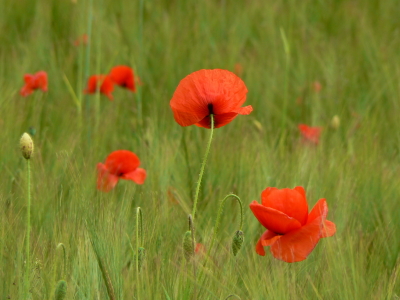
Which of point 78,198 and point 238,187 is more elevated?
point 78,198

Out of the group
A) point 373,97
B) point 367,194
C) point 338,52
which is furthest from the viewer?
point 338,52

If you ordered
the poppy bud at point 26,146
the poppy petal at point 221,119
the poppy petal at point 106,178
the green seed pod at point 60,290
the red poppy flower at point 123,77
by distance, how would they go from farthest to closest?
the red poppy flower at point 123,77 < the poppy petal at point 106,178 < the poppy petal at point 221,119 < the poppy bud at point 26,146 < the green seed pod at point 60,290

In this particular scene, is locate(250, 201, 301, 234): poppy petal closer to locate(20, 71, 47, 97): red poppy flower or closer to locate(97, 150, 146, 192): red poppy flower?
locate(97, 150, 146, 192): red poppy flower

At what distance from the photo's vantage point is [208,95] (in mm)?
856

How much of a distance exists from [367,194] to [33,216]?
62 cm

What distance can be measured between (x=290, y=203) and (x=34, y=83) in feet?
3.09

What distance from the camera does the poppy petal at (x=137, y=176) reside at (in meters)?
1.14

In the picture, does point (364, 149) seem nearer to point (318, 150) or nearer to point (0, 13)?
point (318, 150)

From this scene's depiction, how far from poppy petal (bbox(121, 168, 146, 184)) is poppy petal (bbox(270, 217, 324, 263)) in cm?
37

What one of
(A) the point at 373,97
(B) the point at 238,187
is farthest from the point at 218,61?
(B) the point at 238,187

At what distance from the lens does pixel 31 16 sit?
261 centimetres

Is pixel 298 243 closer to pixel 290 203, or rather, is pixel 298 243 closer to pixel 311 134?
pixel 290 203

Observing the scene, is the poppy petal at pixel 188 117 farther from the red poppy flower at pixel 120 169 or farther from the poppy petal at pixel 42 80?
the poppy petal at pixel 42 80

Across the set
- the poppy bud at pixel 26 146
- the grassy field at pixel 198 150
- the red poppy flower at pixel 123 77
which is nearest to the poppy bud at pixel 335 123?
the grassy field at pixel 198 150
